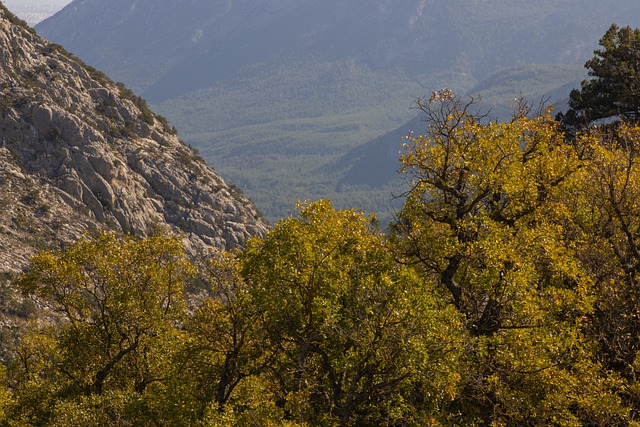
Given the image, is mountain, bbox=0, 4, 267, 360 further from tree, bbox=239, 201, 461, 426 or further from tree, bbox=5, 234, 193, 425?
tree, bbox=239, 201, 461, 426

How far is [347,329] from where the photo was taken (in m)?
23.8

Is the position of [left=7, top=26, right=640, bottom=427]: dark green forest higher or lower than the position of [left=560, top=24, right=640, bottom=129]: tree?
lower

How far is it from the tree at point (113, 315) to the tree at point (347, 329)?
7691mm

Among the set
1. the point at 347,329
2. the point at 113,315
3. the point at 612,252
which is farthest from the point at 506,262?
the point at 113,315

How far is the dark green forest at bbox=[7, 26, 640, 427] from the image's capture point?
2280 cm

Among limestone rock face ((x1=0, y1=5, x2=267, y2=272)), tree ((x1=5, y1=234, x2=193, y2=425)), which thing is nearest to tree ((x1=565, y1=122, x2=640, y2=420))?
tree ((x1=5, y1=234, x2=193, y2=425))

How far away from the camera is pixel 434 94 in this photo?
2889cm

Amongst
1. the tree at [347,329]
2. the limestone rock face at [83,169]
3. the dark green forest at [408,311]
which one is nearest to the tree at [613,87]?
the dark green forest at [408,311]

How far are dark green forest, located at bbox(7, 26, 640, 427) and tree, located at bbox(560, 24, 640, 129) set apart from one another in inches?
915

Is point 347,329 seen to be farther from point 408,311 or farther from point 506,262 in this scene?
point 506,262

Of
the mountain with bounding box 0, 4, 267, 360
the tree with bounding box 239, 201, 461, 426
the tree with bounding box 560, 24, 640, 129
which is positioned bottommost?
the tree with bounding box 239, 201, 461, 426

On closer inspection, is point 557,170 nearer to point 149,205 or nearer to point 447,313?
point 447,313

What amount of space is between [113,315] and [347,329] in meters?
14.9

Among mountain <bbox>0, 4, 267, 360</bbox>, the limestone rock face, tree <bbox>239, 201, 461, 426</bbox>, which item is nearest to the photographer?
tree <bbox>239, 201, 461, 426</bbox>
